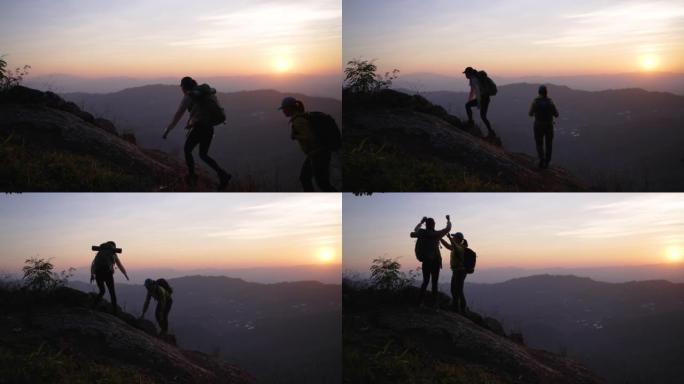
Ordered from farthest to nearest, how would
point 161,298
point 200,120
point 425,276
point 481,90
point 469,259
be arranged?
point 481,90
point 161,298
point 469,259
point 425,276
point 200,120

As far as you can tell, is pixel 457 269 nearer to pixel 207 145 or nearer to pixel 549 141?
pixel 549 141

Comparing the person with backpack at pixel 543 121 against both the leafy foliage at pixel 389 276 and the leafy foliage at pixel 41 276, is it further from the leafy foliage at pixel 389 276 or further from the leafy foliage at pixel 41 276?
the leafy foliage at pixel 41 276

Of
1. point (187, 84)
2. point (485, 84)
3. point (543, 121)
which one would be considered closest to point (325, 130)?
point (187, 84)

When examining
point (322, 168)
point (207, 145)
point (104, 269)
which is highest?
point (207, 145)

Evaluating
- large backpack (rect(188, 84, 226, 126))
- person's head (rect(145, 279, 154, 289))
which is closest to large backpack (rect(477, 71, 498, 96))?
large backpack (rect(188, 84, 226, 126))

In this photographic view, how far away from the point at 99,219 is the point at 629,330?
9.43m

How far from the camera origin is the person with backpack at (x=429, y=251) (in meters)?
20.0

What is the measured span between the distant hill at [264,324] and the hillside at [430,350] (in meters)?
0.47

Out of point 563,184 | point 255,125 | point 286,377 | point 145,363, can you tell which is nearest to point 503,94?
point 563,184

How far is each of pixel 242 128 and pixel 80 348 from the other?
4662 millimetres

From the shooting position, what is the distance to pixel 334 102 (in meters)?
21.1

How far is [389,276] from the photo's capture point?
20469mm

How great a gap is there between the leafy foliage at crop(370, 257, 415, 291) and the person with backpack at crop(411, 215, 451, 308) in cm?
32

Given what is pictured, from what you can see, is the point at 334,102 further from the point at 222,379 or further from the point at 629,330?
the point at 629,330
